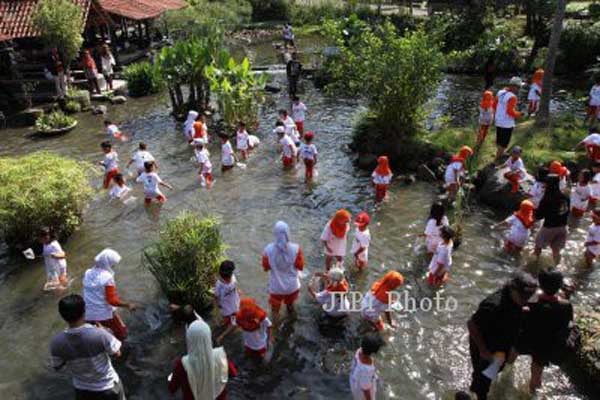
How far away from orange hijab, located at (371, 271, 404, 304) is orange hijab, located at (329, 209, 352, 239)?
132cm

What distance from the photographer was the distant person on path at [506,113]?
40.8 feet

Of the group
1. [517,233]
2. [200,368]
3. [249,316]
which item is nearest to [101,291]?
[249,316]

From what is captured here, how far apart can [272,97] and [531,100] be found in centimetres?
1025

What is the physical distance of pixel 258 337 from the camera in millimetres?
6965

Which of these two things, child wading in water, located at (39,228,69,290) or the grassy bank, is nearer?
child wading in water, located at (39,228,69,290)

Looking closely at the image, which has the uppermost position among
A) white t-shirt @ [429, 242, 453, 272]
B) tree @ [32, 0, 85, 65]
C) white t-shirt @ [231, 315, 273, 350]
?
tree @ [32, 0, 85, 65]

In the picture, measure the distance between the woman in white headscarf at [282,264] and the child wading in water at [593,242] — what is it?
539 cm

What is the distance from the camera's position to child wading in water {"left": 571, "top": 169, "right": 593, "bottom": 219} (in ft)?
33.8

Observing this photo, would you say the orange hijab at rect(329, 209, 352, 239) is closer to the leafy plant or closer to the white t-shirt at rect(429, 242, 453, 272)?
the white t-shirt at rect(429, 242, 453, 272)

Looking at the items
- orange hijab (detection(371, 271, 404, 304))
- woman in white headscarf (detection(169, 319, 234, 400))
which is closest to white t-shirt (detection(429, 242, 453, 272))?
orange hijab (detection(371, 271, 404, 304))

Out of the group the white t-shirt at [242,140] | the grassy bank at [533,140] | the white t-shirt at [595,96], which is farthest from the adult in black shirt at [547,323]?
the white t-shirt at [595,96]

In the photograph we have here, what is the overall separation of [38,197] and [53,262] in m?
→ 1.75

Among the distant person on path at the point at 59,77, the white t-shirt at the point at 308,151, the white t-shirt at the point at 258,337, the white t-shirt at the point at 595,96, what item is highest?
the distant person on path at the point at 59,77

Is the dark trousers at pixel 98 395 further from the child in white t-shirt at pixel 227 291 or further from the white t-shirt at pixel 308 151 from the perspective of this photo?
the white t-shirt at pixel 308 151
